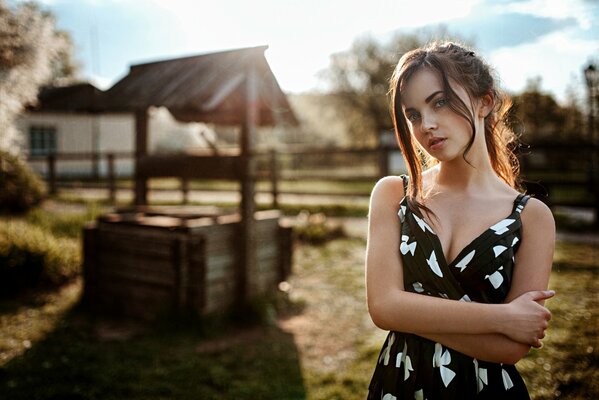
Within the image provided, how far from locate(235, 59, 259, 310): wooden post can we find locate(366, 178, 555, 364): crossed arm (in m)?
3.38

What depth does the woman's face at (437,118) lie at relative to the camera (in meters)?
1.53

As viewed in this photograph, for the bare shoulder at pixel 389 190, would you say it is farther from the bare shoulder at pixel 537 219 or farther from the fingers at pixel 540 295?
the fingers at pixel 540 295

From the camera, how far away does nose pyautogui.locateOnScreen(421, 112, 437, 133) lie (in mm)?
1514

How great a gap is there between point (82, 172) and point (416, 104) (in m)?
24.4

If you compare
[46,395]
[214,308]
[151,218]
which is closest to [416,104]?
[46,395]

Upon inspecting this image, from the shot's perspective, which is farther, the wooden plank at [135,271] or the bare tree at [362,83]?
the bare tree at [362,83]

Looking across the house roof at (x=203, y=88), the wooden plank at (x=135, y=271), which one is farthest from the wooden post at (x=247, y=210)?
the wooden plank at (x=135, y=271)

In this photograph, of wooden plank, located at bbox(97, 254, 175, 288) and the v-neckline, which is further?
wooden plank, located at bbox(97, 254, 175, 288)

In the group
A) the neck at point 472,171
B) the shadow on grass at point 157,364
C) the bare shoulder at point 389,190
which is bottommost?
the shadow on grass at point 157,364

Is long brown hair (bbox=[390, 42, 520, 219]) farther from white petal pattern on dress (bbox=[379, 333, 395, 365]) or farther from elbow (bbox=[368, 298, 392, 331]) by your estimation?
white petal pattern on dress (bbox=[379, 333, 395, 365])

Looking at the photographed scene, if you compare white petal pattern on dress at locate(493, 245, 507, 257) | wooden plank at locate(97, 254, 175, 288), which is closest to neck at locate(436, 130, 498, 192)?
white petal pattern on dress at locate(493, 245, 507, 257)

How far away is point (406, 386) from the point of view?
61.8 inches

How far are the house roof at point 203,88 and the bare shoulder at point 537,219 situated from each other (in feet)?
12.7

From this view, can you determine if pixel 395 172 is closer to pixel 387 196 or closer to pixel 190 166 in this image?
pixel 190 166
